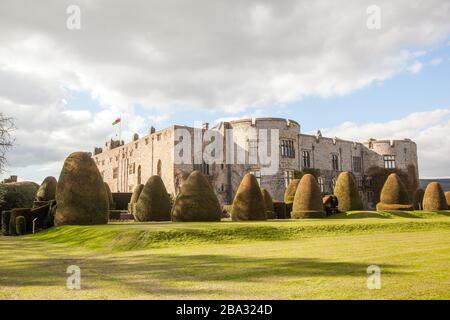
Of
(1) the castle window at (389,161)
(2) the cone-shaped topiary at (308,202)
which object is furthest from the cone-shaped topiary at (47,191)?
(1) the castle window at (389,161)

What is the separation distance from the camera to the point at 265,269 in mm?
7699

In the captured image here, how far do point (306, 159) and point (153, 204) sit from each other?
88.0 feet

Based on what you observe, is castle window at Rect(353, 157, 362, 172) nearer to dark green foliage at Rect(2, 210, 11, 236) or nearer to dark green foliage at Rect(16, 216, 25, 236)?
dark green foliage at Rect(2, 210, 11, 236)

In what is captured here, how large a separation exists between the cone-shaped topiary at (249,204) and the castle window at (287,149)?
2079cm

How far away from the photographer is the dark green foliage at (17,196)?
29.7 metres

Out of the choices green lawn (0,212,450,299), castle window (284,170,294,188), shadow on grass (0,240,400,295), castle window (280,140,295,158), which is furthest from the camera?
castle window (280,140,295,158)

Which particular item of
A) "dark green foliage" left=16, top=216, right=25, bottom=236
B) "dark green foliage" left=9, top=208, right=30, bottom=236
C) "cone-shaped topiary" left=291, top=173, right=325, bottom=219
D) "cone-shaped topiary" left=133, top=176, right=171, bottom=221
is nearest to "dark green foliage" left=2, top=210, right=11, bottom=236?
"dark green foliage" left=9, top=208, right=30, bottom=236

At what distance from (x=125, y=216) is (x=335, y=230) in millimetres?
17990

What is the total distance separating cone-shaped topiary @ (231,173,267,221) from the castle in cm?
1744

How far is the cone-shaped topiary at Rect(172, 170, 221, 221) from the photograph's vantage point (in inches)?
772

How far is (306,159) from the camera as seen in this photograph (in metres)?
46.4

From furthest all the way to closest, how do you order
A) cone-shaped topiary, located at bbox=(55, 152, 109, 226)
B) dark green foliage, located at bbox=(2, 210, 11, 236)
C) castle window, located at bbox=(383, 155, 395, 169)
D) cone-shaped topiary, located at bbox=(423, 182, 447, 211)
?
castle window, located at bbox=(383, 155, 395, 169) < cone-shaped topiary, located at bbox=(423, 182, 447, 211) < dark green foliage, located at bbox=(2, 210, 11, 236) < cone-shaped topiary, located at bbox=(55, 152, 109, 226)

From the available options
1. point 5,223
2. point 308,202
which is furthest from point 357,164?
point 5,223

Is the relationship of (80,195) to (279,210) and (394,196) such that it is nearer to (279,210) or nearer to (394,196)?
(279,210)
